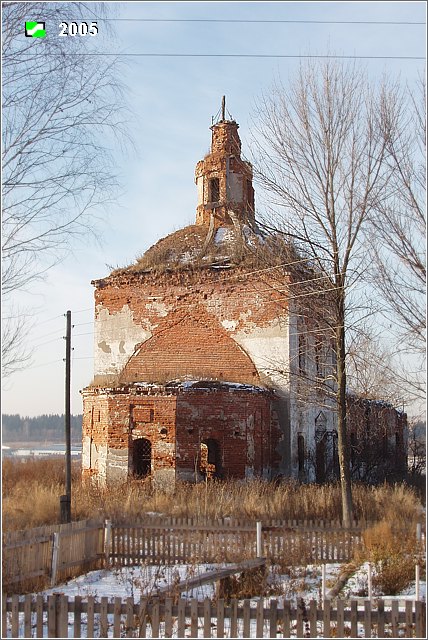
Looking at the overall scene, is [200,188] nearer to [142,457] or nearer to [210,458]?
[210,458]

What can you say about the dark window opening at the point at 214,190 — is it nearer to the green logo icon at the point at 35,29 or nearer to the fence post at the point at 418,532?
the fence post at the point at 418,532

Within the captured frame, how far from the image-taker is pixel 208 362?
20562 millimetres

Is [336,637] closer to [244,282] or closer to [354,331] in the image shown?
[354,331]

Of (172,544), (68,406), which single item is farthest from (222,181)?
(172,544)

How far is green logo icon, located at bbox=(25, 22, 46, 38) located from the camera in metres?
7.20

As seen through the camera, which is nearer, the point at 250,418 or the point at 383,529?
the point at 383,529

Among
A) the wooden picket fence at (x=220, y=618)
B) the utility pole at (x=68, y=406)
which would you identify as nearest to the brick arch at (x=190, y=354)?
the utility pole at (x=68, y=406)

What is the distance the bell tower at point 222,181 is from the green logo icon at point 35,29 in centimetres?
1573

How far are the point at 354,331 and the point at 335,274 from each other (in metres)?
1.31

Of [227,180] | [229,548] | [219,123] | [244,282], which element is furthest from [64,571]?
[219,123]

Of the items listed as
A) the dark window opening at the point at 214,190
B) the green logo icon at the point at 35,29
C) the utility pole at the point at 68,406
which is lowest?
the utility pole at the point at 68,406

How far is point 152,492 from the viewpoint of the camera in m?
17.0

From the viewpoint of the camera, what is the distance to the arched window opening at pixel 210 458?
18.3 meters

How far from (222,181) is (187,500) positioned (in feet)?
38.5
